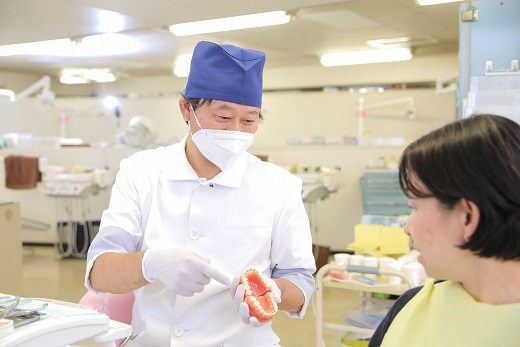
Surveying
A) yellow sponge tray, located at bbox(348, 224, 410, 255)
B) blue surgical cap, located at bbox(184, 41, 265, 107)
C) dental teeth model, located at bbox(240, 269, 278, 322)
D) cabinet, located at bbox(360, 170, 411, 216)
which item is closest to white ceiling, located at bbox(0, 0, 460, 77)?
cabinet, located at bbox(360, 170, 411, 216)

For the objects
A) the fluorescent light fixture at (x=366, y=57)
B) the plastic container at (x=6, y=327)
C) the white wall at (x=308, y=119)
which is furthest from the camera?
the fluorescent light fixture at (x=366, y=57)

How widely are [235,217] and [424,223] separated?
66cm

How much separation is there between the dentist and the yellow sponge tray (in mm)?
1516

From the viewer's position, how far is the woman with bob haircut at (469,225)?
905 millimetres

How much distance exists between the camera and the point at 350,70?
23.9 ft

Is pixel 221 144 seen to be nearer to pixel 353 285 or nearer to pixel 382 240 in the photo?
pixel 353 285

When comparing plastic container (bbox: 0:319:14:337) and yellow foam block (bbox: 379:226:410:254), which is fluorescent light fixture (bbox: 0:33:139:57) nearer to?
yellow foam block (bbox: 379:226:410:254)

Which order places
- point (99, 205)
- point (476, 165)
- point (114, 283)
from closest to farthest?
point (476, 165), point (114, 283), point (99, 205)

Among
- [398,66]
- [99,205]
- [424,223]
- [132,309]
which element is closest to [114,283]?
[132,309]

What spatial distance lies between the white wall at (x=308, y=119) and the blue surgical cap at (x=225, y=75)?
Result: 15.5 ft

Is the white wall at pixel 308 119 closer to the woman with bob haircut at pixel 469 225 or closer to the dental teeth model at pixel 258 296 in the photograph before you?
the dental teeth model at pixel 258 296

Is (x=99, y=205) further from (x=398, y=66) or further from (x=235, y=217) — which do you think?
(x=235, y=217)

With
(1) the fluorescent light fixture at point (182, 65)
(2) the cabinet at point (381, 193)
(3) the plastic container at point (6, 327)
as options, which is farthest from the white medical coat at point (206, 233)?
(1) the fluorescent light fixture at point (182, 65)

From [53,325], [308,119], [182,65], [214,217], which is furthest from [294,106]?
[53,325]
